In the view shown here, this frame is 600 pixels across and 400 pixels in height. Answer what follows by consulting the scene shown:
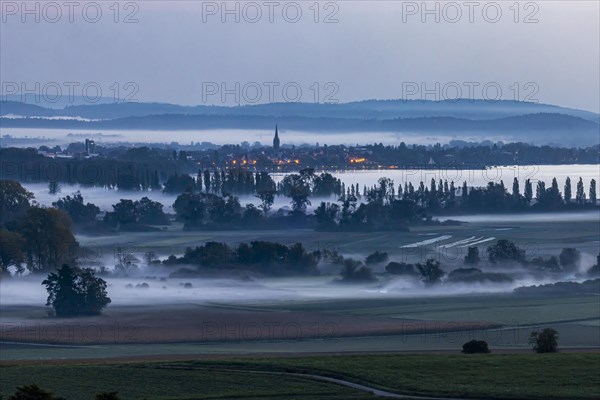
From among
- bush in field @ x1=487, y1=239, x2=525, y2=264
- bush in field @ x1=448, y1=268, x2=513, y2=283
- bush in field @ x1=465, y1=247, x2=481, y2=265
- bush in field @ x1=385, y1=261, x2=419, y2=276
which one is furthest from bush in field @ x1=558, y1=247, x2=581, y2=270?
bush in field @ x1=385, y1=261, x2=419, y2=276

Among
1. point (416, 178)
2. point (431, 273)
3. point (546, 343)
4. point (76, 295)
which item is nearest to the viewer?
point (546, 343)

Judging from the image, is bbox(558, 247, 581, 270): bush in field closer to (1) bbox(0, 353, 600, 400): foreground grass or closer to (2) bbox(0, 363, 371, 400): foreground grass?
(1) bbox(0, 353, 600, 400): foreground grass

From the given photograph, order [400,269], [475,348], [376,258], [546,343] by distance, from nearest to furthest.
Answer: [475,348]
[546,343]
[400,269]
[376,258]

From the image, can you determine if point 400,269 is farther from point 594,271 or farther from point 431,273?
point 594,271

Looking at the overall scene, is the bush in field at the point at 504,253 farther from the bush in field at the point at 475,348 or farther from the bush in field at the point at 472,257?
the bush in field at the point at 475,348

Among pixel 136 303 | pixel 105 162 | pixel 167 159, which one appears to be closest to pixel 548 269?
pixel 136 303

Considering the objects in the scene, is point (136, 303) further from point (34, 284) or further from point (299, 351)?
point (299, 351)

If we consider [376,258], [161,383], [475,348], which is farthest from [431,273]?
[161,383]
